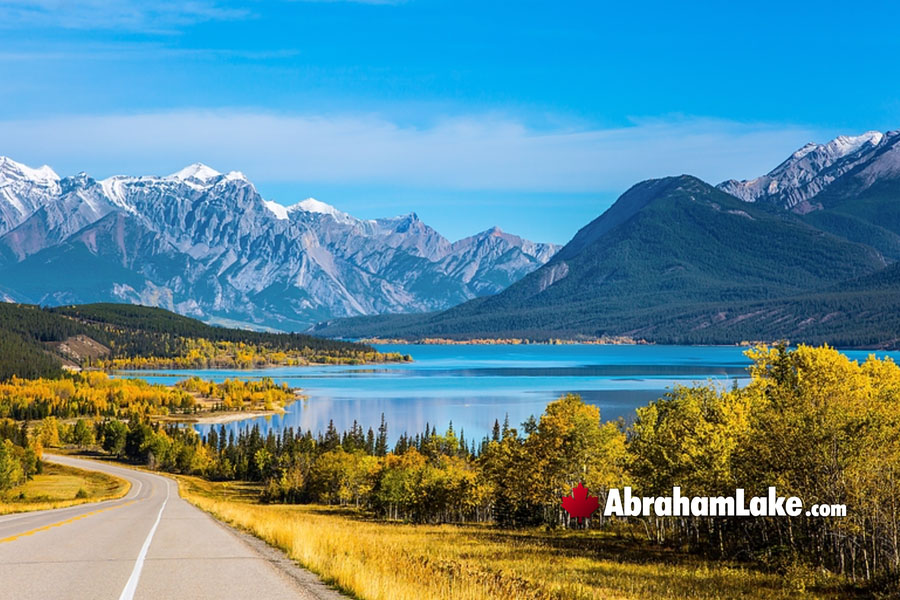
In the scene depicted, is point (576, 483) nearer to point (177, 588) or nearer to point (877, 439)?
point (877, 439)

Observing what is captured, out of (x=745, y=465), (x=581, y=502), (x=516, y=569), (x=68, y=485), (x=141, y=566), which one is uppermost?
(x=745, y=465)

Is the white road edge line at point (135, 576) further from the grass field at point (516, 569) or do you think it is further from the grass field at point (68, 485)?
the grass field at point (68, 485)

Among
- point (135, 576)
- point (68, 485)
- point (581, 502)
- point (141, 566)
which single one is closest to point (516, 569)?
point (141, 566)

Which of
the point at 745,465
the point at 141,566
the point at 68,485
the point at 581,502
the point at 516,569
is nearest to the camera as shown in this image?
the point at 141,566

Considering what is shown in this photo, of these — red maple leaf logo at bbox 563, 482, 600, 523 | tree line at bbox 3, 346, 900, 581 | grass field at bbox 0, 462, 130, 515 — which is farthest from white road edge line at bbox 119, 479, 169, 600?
grass field at bbox 0, 462, 130, 515

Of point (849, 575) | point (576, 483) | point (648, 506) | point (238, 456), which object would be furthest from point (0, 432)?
point (849, 575)

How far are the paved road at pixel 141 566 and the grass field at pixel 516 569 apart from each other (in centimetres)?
121

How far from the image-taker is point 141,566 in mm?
20109

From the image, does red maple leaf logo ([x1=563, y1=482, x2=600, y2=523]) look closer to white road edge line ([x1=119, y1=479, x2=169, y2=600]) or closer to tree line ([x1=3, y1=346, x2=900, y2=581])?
tree line ([x1=3, y1=346, x2=900, y2=581])

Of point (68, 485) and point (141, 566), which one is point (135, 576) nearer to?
point (141, 566)

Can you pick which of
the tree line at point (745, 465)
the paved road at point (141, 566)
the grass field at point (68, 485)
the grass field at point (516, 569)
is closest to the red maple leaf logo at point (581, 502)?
the tree line at point (745, 465)

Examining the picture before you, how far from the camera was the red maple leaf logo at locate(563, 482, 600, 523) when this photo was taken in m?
60.3

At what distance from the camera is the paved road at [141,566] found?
16.8 metres

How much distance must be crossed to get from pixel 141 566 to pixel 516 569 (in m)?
16.8
